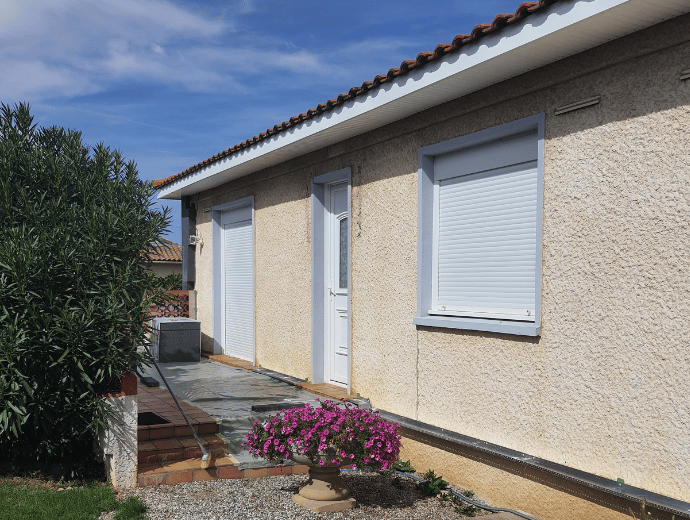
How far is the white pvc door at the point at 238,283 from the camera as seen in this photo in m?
10.7

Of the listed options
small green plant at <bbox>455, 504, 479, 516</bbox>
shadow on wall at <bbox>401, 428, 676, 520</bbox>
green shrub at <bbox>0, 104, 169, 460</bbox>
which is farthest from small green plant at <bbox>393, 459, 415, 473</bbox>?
green shrub at <bbox>0, 104, 169, 460</bbox>

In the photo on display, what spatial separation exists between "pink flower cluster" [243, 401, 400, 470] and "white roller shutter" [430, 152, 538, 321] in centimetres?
148

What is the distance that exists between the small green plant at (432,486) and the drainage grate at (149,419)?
95.4 inches

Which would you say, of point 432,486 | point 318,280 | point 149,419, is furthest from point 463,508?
point 318,280

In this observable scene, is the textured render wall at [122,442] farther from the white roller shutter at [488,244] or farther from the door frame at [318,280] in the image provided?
the door frame at [318,280]

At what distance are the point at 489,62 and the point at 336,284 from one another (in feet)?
13.0

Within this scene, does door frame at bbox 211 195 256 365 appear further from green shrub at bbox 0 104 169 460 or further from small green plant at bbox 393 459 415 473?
small green plant at bbox 393 459 415 473

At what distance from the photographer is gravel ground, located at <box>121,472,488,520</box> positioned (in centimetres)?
470

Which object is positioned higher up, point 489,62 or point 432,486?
point 489,62

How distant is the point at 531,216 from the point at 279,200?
15.8 ft

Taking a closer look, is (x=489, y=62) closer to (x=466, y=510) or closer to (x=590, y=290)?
(x=590, y=290)

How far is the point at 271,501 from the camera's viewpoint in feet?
16.3

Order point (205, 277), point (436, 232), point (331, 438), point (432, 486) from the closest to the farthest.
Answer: point (331, 438) < point (432, 486) < point (436, 232) < point (205, 277)

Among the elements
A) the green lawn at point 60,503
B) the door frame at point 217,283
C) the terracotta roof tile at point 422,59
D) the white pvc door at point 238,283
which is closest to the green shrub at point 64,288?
the green lawn at point 60,503
